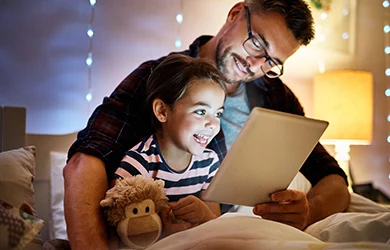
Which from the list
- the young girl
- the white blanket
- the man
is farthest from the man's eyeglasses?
the white blanket

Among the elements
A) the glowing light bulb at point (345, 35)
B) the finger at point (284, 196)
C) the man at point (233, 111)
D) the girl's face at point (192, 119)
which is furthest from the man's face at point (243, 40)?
the glowing light bulb at point (345, 35)

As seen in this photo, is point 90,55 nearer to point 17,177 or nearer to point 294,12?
point 17,177

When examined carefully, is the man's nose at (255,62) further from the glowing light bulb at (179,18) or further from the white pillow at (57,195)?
the white pillow at (57,195)

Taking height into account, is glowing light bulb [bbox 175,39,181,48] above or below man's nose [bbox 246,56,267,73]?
above

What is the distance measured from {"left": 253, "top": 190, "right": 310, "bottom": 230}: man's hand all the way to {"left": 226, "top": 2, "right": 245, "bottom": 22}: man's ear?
372 mm

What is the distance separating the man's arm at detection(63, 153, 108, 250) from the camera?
0.82 m

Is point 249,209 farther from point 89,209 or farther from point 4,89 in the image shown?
point 4,89

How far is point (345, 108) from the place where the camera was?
1.38 metres

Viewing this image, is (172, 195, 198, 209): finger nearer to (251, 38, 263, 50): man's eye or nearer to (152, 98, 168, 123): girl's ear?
(152, 98, 168, 123): girl's ear

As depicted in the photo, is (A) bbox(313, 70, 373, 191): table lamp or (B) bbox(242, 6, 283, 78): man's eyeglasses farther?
(A) bbox(313, 70, 373, 191): table lamp

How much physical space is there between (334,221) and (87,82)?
1.87 ft

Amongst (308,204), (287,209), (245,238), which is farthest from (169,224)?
(308,204)

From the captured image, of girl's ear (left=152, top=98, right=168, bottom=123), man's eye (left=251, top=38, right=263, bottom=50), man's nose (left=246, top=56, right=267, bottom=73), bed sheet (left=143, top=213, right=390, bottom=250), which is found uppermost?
man's eye (left=251, top=38, right=263, bottom=50)

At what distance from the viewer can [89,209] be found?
827 millimetres
